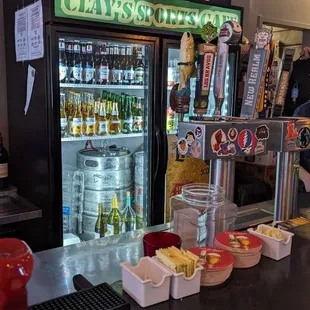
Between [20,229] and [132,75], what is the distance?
127cm

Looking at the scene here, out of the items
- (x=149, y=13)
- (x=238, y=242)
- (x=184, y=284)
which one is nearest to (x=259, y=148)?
(x=238, y=242)

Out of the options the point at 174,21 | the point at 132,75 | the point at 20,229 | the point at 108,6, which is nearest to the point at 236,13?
the point at 174,21

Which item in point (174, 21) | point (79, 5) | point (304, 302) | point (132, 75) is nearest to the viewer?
point (304, 302)

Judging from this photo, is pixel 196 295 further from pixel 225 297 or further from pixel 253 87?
pixel 253 87

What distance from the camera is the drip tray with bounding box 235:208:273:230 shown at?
1635 millimetres

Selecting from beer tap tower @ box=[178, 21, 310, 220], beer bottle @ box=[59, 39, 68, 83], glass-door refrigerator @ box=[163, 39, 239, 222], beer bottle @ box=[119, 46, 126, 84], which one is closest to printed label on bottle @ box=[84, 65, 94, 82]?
beer bottle @ box=[59, 39, 68, 83]

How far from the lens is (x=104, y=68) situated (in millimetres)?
2752

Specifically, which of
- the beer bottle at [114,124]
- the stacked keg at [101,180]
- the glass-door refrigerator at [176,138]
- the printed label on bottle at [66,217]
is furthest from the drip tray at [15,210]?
the glass-door refrigerator at [176,138]

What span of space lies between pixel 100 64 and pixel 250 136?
1.62 m

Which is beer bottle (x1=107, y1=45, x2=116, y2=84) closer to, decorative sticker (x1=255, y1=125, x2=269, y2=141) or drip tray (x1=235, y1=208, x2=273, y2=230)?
drip tray (x1=235, y1=208, x2=273, y2=230)

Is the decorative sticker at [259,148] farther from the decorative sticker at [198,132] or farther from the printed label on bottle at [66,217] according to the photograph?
the printed label on bottle at [66,217]

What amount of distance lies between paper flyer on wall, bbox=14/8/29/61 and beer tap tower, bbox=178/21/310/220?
1.24 meters

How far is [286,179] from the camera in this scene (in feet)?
5.25

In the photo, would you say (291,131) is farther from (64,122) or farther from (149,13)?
(64,122)
